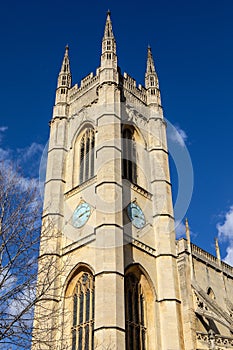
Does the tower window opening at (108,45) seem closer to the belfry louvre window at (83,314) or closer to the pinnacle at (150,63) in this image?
the pinnacle at (150,63)

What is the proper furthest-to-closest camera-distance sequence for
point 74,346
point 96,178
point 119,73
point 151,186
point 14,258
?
point 119,73 < point 151,186 < point 96,178 < point 74,346 < point 14,258

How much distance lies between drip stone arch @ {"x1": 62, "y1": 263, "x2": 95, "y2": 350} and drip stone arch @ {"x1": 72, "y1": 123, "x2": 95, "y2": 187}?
4.91 m

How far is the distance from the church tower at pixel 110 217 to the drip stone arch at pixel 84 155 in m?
0.06

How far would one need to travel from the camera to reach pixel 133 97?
1036 inches

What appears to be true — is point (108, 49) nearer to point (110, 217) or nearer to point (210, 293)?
point (110, 217)

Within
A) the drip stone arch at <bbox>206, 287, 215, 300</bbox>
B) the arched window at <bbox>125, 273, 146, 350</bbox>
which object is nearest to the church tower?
the arched window at <bbox>125, 273, 146, 350</bbox>

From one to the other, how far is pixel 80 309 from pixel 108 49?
540 inches

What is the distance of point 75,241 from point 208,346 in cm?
678

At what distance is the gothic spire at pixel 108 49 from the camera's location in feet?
83.7

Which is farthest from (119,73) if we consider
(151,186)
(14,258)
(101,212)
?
(14,258)

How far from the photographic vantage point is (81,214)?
2186cm

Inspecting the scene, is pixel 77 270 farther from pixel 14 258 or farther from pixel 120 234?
pixel 14 258

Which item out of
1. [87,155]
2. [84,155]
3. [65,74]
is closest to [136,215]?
[87,155]

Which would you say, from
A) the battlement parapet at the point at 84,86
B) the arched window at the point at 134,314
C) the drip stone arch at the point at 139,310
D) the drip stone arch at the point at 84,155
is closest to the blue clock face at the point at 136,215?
the drip stone arch at the point at 139,310
